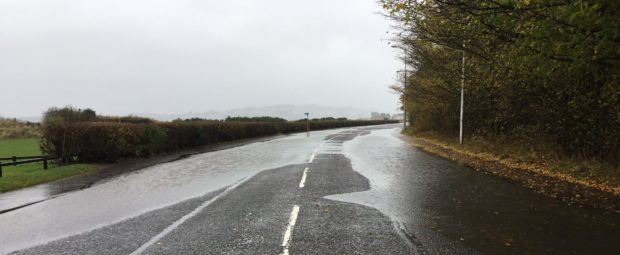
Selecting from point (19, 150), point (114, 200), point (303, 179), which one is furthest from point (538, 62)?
point (19, 150)

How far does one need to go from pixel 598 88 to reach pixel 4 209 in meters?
14.7

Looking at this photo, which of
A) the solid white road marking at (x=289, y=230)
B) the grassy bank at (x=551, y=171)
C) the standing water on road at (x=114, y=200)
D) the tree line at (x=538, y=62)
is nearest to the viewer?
the solid white road marking at (x=289, y=230)

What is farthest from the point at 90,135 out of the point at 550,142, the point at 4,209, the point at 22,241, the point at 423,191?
the point at 550,142

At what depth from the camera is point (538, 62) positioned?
10.2m

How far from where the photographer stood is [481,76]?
1698cm

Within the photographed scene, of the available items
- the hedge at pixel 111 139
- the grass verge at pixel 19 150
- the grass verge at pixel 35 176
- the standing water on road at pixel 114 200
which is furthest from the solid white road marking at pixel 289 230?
the grass verge at pixel 19 150

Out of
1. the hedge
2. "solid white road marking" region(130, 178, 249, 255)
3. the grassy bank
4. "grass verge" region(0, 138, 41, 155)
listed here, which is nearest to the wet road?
"solid white road marking" region(130, 178, 249, 255)

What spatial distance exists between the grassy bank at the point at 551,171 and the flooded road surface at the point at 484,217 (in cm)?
70

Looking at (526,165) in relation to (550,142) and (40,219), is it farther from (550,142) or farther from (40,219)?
(40,219)

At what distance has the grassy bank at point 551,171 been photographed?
9.60 metres

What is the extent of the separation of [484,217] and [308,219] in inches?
120

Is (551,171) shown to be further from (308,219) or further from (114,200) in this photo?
(114,200)

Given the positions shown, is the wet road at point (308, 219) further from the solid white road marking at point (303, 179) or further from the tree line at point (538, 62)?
the tree line at point (538, 62)

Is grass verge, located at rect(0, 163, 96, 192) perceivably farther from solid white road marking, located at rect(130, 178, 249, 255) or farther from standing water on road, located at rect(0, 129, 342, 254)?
solid white road marking, located at rect(130, 178, 249, 255)
